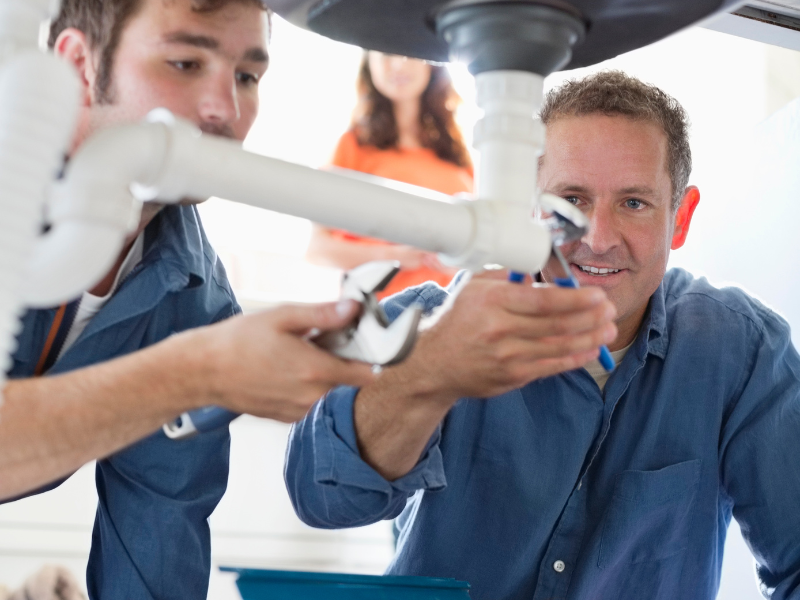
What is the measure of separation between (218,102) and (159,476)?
445mm

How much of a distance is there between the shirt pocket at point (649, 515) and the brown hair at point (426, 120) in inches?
52.0

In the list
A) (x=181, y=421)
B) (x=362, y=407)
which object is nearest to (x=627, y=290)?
(x=362, y=407)

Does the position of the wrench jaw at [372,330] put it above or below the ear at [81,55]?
below

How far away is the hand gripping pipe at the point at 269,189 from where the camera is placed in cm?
45

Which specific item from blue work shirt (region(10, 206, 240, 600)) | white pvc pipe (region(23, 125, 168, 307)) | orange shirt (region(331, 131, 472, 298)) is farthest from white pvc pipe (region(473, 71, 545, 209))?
orange shirt (region(331, 131, 472, 298))

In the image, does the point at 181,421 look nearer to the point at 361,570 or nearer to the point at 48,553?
the point at 48,553

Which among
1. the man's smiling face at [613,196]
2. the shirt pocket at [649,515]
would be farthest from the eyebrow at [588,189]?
the shirt pocket at [649,515]

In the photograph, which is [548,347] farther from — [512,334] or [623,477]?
[623,477]

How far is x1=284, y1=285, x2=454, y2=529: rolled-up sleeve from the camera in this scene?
93 centimetres

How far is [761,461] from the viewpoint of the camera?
1112 millimetres

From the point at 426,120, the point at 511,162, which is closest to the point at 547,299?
the point at 511,162

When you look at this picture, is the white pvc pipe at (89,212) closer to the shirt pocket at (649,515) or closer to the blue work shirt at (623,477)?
the blue work shirt at (623,477)

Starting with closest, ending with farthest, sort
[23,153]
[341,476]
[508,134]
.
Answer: [23,153] < [508,134] < [341,476]

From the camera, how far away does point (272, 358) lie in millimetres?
580
